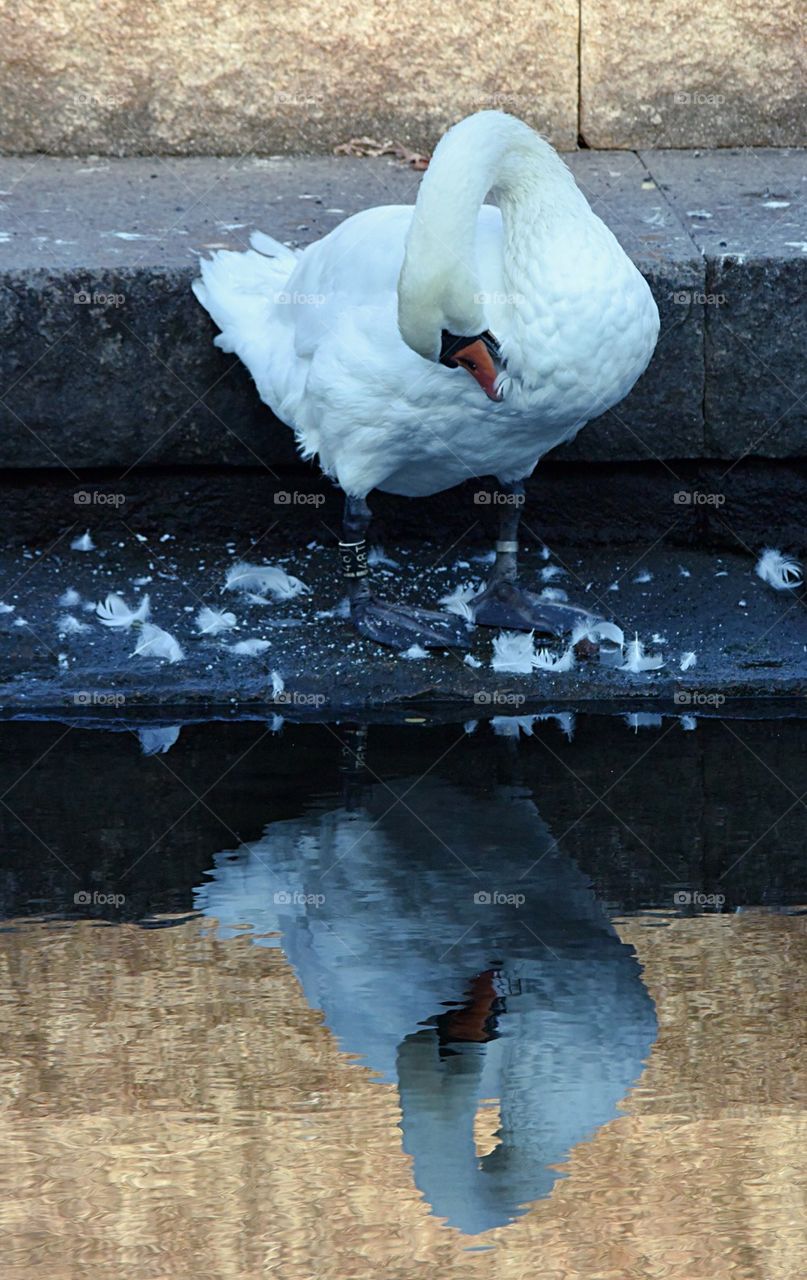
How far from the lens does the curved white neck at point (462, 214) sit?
3.90 metres

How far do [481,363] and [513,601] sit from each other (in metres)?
0.98

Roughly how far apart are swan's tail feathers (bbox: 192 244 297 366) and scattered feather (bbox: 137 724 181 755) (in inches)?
39.4

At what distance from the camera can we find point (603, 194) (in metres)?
5.58

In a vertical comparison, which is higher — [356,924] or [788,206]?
[788,206]

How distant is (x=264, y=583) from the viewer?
506cm

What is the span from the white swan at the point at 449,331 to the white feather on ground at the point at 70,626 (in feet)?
2.31

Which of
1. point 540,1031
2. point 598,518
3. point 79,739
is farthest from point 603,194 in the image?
point 540,1031

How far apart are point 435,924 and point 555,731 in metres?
1.06

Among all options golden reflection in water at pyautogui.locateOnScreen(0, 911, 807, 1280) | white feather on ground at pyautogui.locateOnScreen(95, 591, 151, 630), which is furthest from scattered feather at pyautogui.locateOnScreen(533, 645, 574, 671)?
golden reflection in water at pyautogui.locateOnScreen(0, 911, 807, 1280)

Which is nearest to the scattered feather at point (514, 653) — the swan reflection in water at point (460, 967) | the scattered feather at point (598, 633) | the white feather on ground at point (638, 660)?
the scattered feather at point (598, 633)

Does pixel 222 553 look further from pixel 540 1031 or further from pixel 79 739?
pixel 540 1031

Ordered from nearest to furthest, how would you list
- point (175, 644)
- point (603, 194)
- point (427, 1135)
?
point (427, 1135)
point (175, 644)
point (603, 194)

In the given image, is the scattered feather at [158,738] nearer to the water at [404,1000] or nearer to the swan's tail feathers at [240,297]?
the water at [404,1000]

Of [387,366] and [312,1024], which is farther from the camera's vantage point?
[387,366]
